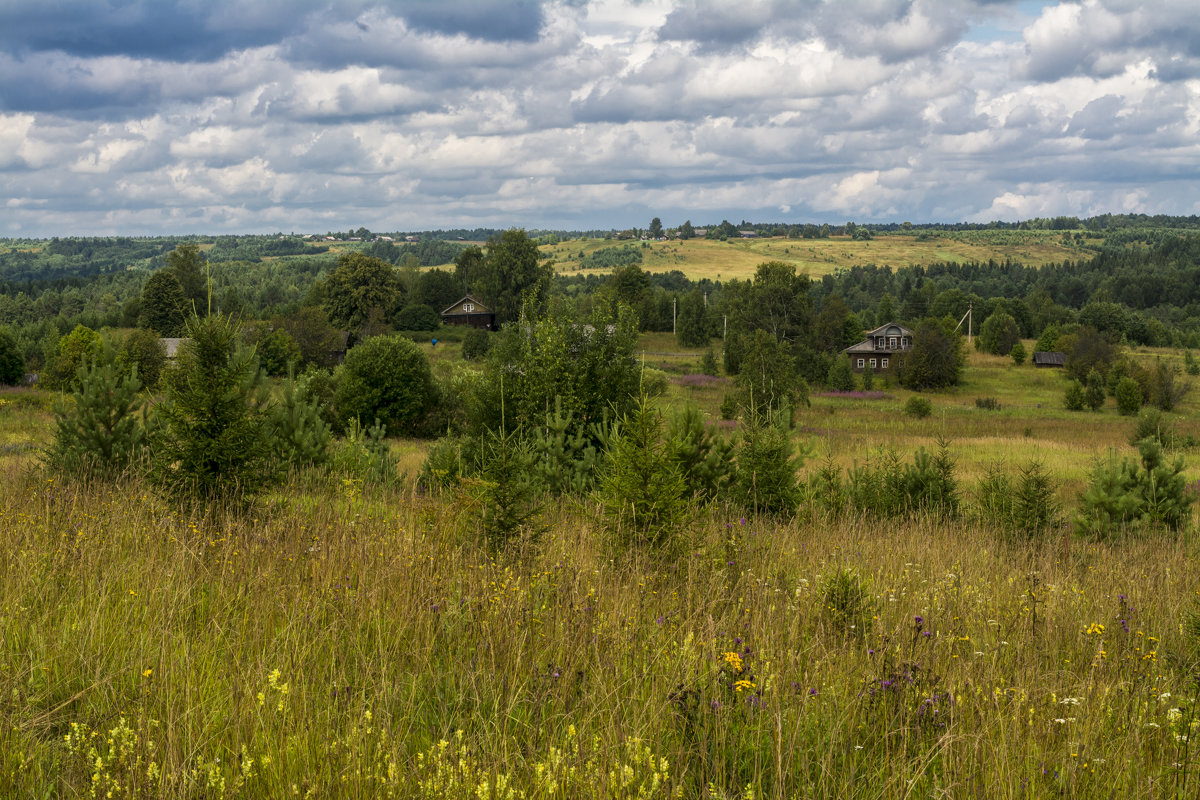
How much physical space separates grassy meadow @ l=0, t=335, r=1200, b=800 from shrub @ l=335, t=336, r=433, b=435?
33839mm

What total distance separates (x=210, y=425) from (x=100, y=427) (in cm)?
384

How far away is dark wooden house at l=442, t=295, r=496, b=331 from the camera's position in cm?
8950

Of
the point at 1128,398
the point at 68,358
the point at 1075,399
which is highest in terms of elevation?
the point at 68,358

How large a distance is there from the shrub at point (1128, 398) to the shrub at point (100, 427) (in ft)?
203

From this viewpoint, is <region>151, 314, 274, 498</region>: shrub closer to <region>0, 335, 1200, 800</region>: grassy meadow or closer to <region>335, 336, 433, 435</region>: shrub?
<region>0, 335, 1200, 800</region>: grassy meadow

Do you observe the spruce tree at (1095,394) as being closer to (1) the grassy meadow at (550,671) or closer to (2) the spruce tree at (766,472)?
(2) the spruce tree at (766,472)

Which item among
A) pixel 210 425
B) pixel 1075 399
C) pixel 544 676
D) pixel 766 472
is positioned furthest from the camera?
pixel 1075 399

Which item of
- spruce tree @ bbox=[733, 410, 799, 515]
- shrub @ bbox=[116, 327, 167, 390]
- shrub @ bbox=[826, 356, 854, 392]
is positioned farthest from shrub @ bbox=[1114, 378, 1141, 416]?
shrub @ bbox=[116, 327, 167, 390]

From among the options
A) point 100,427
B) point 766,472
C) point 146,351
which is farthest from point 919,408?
point 146,351

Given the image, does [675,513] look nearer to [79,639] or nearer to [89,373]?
[79,639]

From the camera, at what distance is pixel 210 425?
8266 mm

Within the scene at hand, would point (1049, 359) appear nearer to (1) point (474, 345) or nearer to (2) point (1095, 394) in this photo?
(2) point (1095, 394)

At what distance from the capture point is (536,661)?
156 inches

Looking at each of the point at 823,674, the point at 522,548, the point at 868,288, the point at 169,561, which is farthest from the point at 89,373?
the point at 868,288
